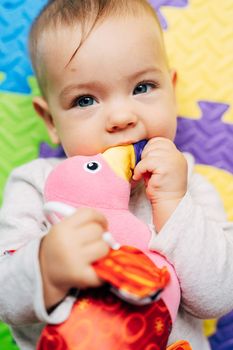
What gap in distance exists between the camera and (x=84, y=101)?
Result: 1.04 m

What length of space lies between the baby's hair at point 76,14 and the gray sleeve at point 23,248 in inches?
7.7

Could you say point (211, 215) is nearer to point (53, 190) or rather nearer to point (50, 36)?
point (53, 190)

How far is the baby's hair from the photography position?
1.02 m

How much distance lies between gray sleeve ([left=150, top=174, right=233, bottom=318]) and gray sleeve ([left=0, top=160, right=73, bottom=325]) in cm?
20

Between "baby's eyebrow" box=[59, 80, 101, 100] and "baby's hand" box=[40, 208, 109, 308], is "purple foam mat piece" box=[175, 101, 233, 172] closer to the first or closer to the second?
"baby's eyebrow" box=[59, 80, 101, 100]

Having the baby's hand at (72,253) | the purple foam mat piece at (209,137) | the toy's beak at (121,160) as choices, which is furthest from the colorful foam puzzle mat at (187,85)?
the baby's hand at (72,253)

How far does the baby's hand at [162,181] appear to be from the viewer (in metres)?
0.93

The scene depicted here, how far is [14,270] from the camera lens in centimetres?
85

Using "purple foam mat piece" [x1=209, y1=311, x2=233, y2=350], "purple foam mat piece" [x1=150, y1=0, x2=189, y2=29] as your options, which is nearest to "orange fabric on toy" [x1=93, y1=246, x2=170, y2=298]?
"purple foam mat piece" [x1=209, y1=311, x2=233, y2=350]

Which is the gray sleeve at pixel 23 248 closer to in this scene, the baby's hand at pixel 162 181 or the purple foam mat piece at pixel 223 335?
the baby's hand at pixel 162 181

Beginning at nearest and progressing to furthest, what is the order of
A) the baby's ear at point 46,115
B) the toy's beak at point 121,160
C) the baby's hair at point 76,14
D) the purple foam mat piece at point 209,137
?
the toy's beak at point 121,160 < the baby's hair at point 76,14 < the baby's ear at point 46,115 < the purple foam mat piece at point 209,137

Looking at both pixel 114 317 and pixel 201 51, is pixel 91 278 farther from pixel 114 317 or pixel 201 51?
pixel 201 51

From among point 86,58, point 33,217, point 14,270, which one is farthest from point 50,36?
point 14,270

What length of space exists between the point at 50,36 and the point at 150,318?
0.59 metres
